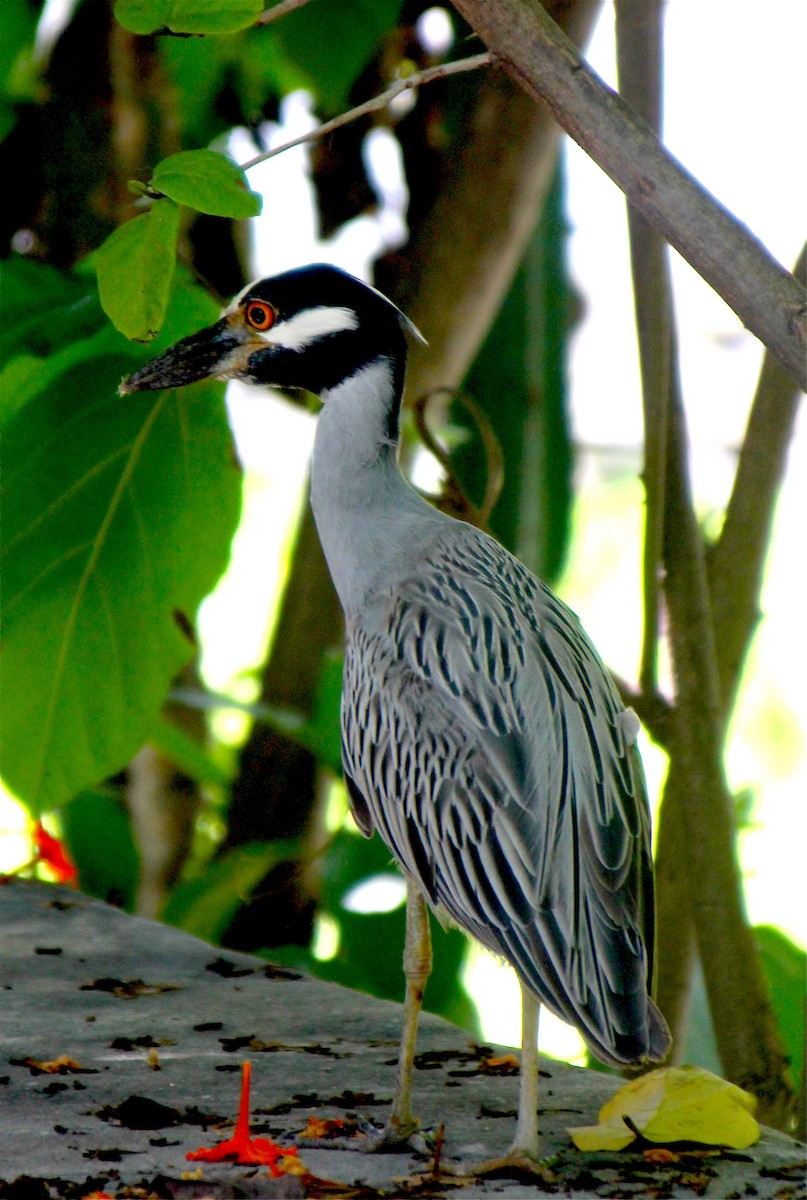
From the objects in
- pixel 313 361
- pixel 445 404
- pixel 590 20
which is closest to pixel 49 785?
pixel 313 361

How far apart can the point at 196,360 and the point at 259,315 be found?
0.11 metres

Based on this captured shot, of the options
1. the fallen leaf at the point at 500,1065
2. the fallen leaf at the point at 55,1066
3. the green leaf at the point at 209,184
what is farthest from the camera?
the fallen leaf at the point at 500,1065

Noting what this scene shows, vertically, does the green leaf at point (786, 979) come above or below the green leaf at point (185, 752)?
below

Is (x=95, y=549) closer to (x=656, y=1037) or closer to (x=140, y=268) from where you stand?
(x=140, y=268)

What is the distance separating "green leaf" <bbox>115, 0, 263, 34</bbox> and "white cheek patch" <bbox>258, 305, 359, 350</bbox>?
0.64 metres

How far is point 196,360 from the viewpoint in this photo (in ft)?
6.39

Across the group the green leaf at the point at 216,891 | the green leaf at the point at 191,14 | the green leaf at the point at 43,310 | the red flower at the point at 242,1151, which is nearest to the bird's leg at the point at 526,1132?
the red flower at the point at 242,1151

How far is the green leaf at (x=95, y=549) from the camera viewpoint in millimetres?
2273

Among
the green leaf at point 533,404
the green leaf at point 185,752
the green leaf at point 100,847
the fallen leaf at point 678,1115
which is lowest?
the fallen leaf at point 678,1115

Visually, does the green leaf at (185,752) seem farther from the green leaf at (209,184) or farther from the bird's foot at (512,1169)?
the green leaf at (209,184)

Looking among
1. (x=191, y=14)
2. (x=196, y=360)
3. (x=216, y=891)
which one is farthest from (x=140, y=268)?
(x=216, y=891)

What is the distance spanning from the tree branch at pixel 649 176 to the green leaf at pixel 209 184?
28 cm

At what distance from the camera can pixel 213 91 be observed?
3217mm

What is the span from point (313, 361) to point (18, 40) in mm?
1207
